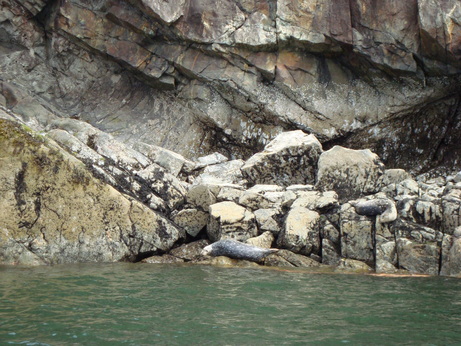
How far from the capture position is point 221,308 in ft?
25.8

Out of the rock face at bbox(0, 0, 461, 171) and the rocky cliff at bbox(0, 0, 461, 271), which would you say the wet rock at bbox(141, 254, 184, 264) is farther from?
the rock face at bbox(0, 0, 461, 171)

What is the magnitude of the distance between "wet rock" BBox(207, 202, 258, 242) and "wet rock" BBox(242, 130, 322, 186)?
321cm

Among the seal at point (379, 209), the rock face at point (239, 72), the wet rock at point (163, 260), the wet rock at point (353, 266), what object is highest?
the rock face at point (239, 72)

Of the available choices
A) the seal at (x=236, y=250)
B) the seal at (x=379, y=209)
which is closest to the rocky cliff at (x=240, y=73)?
the seal at (x=236, y=250)

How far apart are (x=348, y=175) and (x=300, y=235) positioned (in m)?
3.78

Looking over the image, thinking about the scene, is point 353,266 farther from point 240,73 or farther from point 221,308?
point 240,73

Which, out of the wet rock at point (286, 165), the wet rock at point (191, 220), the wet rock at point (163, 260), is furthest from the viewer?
the wet rock at point (286, 165)

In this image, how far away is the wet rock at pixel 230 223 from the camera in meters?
13.8

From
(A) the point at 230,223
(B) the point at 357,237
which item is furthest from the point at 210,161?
(B) the point at 357,237

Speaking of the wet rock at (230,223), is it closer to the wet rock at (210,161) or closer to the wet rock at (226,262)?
the wet rock at (226,262)

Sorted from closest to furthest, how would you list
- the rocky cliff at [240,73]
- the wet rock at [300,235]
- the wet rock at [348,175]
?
the wet rock at [300,235] → the wet rock at [348,175] → the rocky cliff at [240,73]

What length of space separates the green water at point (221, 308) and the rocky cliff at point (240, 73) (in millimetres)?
8431

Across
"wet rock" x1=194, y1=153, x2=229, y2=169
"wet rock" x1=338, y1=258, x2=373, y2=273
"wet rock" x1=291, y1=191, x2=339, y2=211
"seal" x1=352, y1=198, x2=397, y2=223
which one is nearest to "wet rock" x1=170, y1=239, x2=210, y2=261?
"wet rock" x1=291, y1=191, x2=339, y2=211

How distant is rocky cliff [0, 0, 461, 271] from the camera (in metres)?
20.6
